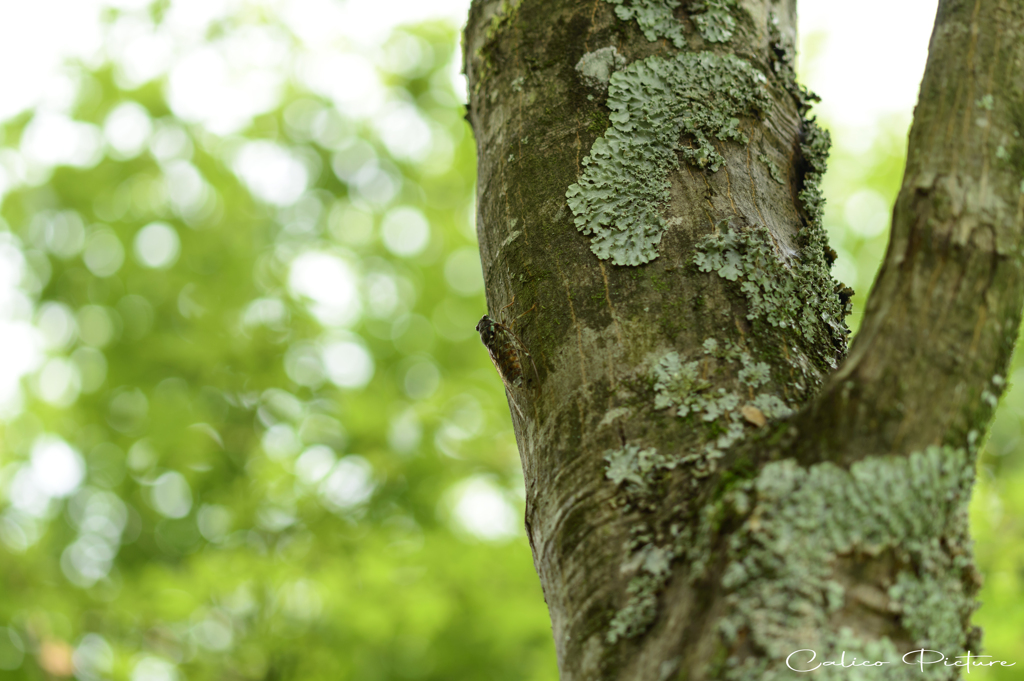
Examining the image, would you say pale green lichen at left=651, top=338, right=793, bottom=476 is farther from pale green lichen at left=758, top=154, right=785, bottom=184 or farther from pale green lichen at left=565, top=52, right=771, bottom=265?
pale green lichen at left=758, top=154, right=785, bottom=184

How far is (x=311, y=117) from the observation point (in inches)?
259

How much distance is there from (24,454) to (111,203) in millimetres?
2321

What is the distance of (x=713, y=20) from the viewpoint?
5.47 ft

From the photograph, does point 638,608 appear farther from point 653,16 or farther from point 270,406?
point 270,406

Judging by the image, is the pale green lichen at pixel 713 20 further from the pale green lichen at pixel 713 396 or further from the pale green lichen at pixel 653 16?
the pale green lichen at pixel 713 396

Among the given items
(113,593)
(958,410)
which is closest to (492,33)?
(958,410)

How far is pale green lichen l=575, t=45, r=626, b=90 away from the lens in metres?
1.59

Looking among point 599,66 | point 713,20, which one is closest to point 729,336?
point 599,66

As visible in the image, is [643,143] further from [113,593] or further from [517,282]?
[113,593]

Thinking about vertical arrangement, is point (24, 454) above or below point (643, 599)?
above

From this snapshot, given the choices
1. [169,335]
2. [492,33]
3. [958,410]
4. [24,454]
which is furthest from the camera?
[24,454]

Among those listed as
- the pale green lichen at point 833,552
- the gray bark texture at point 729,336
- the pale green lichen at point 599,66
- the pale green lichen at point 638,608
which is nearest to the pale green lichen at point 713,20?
the gray bark texture at point 729,336

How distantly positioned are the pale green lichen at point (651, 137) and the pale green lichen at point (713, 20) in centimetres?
7

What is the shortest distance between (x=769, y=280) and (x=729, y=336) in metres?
0.17
